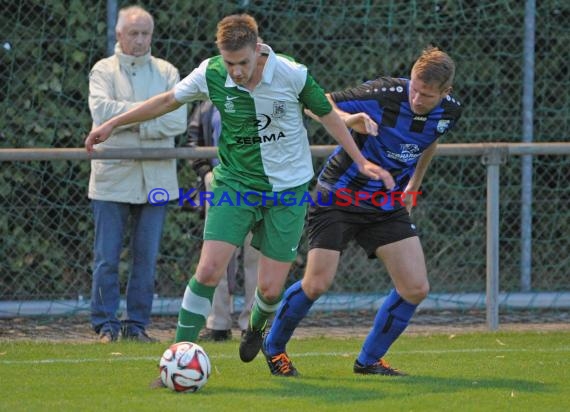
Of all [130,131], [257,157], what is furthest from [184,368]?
[130,131]

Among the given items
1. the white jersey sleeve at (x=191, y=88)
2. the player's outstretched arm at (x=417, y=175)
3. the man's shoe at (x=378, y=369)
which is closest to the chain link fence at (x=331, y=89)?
the player's outstretched arm at (x=417, y=175)

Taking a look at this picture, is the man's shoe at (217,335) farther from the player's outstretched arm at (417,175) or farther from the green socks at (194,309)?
the green socks at (194,309)

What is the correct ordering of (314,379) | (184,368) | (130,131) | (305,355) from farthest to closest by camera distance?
(130,131), (305,355), (314,379), (184,368)

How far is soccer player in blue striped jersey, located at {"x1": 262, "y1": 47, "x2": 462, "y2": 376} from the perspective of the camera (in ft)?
22.0

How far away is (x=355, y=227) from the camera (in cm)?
676

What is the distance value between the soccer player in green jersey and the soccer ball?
0.32 meters

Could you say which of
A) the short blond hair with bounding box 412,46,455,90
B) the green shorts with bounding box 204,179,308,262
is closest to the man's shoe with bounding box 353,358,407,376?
the green shorts with bounding box 204,179,308,262

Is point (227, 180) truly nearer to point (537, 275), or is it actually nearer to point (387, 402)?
point (387, 402)

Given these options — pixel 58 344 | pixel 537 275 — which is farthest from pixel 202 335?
pixel 537 275

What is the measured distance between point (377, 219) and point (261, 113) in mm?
945

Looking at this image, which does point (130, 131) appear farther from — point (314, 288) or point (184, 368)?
point (184, 368)

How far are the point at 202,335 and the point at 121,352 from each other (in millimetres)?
1091

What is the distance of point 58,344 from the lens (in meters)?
8.23

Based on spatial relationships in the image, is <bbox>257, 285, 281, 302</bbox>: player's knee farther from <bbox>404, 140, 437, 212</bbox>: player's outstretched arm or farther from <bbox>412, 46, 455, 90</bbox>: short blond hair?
<bbox>412, 46, 455, 90</bbox>: short blond hair
